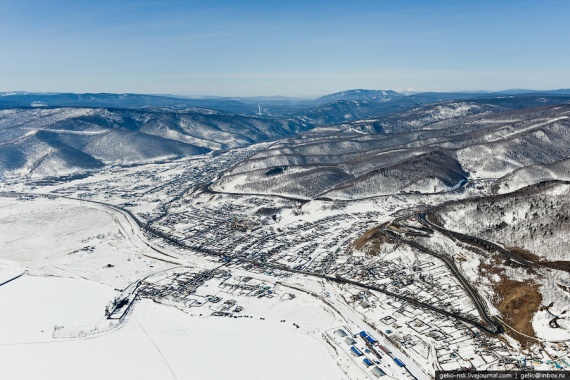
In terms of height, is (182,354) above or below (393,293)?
below

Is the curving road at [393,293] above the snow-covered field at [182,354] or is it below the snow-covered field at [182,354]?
above

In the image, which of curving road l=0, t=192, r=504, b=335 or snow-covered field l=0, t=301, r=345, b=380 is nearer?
snow-covered field l=0, t=301, r=345, b=380

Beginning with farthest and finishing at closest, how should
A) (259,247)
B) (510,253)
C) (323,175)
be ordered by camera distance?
1. (323,175)
2. (259,247)
3. (510,253)

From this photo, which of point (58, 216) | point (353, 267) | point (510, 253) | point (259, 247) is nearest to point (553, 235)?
point (510, 253)

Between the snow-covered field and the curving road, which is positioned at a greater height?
the curving road

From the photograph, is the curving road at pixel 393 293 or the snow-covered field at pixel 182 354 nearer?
the snow-covered field at pixel 182 354

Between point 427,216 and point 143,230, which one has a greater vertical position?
point 427,216

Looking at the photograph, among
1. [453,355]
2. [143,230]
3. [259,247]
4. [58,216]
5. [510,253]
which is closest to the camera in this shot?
[453,355]

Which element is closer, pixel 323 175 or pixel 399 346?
pixel 399 346

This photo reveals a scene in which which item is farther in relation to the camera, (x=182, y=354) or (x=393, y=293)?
(x=393, y=293)

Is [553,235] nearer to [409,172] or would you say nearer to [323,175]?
[409,172]
